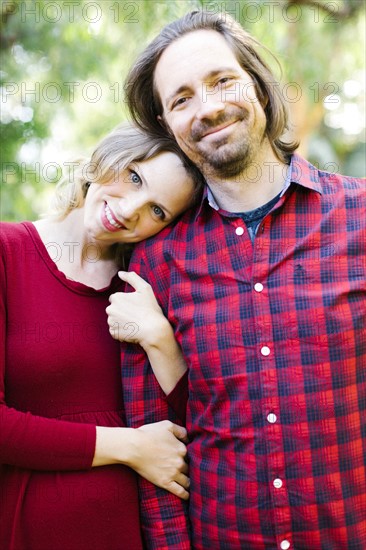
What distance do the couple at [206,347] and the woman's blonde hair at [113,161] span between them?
2 cm

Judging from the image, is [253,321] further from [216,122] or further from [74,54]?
[74,54]

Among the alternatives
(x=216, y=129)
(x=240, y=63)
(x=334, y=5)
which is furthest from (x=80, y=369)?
(x=334, y=5)

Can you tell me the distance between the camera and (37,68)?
4.34 m

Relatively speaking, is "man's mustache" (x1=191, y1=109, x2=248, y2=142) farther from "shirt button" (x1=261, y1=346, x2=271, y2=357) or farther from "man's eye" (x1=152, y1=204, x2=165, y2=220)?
"shirt button" (x1=261, y1=346, x2=271, y2=357)

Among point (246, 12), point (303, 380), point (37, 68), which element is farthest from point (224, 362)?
point (37, 68)

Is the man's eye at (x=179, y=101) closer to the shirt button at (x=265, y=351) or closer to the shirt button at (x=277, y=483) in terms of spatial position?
the shirt button at (x=265, y=351)

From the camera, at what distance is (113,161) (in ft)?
6.74

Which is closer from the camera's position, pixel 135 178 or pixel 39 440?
pixel 39 440

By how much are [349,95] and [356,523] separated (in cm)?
521

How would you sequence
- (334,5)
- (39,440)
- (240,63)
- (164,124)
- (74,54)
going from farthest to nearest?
(334,5) < (74,54) < (164,124) < (240,63) < (39,440)

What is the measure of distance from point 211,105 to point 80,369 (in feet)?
2.61

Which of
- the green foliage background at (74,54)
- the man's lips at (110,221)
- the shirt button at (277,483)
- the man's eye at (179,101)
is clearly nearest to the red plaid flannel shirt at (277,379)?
the shirt button at (277,483)

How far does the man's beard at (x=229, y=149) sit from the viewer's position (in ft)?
6.25

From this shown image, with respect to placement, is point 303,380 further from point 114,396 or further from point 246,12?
point 246,12
